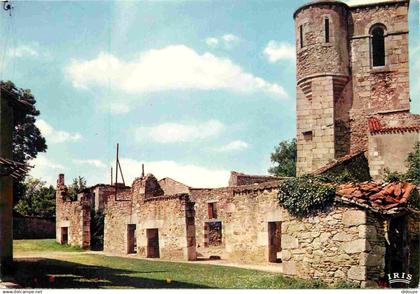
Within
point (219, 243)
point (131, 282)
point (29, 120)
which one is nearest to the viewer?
point (131, 282)

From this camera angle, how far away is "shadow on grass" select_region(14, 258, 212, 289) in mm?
12805

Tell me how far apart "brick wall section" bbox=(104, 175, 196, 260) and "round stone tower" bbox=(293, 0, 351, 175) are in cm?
661

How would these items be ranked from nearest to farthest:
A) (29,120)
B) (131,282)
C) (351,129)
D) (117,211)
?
(131,282)
(29,120)
(351,129)
(117,211)

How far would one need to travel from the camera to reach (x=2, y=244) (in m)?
15.3

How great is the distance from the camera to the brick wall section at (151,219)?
72.6 feet

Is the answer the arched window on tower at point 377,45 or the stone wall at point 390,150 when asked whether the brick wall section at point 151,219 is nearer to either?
the stone wall at point 390,150

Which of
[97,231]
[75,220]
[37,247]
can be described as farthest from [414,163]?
[75,220]

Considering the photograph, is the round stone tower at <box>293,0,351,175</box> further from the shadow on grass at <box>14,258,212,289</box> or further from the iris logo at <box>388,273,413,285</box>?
the iris logo at <box>388,273,413,285</box>

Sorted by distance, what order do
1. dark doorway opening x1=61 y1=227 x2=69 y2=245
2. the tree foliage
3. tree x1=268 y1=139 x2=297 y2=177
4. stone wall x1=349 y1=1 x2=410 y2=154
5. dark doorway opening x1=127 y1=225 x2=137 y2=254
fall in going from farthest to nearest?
1. tree x1=268 y1=139 x2=297 y2=177
2. dark doorway opening x1=61 y1=227 x2=69 y2=245
3. dark doorway opening x1=127 y1=225 x2=137 y2=254
4. stone wall x1=349 y1=1 x2=410 y2=154
5. the tree foliage

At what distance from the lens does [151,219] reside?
80.0 feet

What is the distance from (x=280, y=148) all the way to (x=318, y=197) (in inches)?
1739

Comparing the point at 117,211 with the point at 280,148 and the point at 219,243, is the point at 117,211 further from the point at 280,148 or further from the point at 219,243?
the point at 280,148

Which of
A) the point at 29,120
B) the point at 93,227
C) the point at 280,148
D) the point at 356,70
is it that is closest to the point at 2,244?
the point at 29,120

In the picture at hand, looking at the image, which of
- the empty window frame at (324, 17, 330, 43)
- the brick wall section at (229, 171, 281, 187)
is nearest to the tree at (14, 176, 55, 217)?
the brick wall section at (229, 171, 281, 187)
